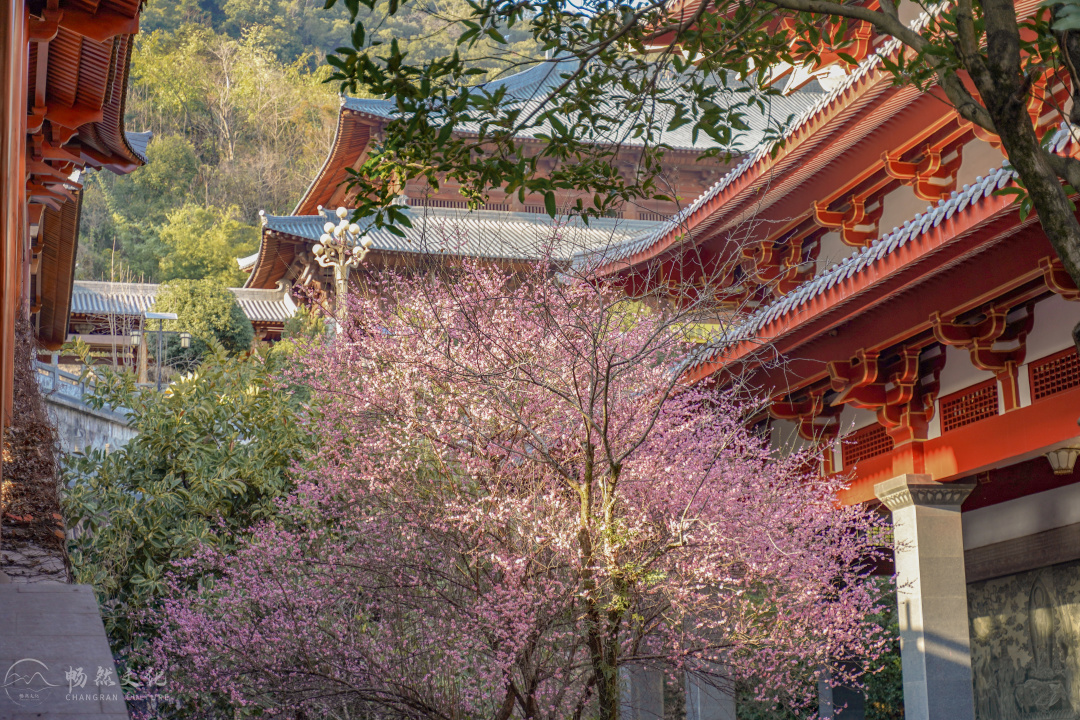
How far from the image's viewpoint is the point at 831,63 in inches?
390

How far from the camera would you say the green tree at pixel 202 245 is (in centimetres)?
3800

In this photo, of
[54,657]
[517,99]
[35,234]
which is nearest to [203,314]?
[35,234]

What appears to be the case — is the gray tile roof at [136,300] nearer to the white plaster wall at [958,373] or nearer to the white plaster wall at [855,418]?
the white plaster wall at [855,418]

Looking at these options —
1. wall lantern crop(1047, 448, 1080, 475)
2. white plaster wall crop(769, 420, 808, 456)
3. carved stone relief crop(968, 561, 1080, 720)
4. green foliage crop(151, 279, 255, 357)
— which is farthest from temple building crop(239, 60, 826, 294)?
wall lantern crop(1047, 448, 1080, 475)

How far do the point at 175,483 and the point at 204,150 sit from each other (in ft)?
127

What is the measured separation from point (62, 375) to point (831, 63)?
46.8 ft

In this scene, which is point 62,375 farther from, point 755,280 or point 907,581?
point 907,581

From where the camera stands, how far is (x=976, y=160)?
8.36 m

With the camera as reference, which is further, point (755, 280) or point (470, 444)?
point (755, 280)

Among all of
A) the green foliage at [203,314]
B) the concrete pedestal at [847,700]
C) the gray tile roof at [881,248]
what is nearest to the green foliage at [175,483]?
the gray tile roof at [881,248]

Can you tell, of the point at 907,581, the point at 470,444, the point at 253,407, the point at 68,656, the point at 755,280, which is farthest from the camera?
the point at 755,280

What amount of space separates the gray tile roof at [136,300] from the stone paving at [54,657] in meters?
25.2

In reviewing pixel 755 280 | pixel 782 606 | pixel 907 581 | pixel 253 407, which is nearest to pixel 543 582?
pixel 782 606

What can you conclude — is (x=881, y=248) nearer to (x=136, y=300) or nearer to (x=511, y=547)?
(x=511, y=547)
